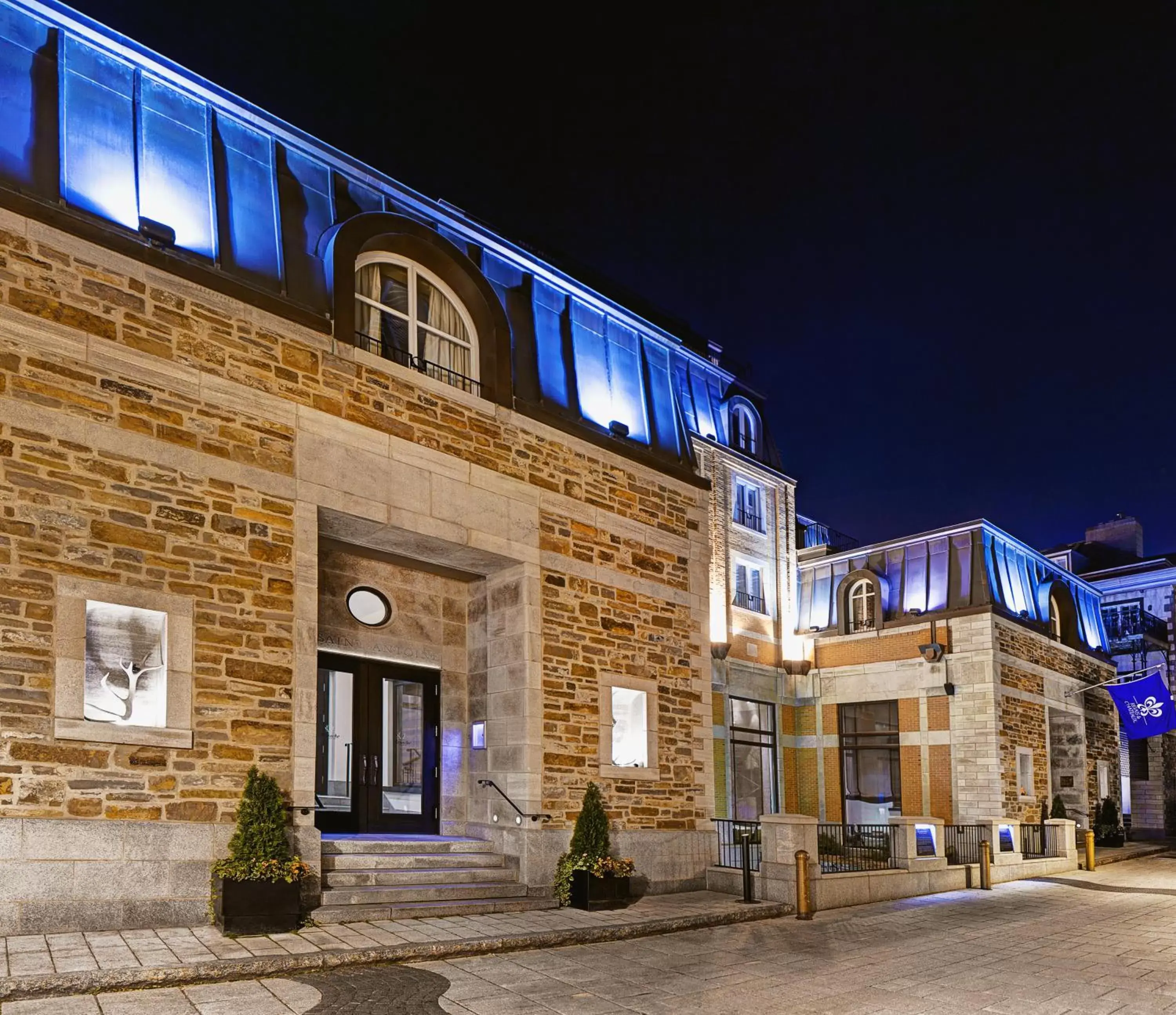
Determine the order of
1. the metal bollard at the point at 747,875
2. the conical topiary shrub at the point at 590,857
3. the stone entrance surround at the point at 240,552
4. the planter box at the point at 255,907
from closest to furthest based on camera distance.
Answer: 1. the stone entrance surround at the point at 240,552
2. the planter box at the point at 255,907
3. the conical topiary shrub at the point at 590,857
4. the metal bollard at the point at 747,875

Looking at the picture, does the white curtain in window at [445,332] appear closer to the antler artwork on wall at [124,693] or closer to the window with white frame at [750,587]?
the antler artwork on wall at [124,693]

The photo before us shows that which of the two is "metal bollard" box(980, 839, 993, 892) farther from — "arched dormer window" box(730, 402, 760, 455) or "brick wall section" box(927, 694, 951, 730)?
"arched dormer window" box(730, 402, 760, 455)

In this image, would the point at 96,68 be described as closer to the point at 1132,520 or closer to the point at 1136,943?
the point at 1136,943

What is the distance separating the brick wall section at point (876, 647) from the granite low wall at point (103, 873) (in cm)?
1757

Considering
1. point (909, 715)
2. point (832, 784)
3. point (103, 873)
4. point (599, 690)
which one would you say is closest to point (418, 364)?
point (599, 690)

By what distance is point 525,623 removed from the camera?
12.4 metres

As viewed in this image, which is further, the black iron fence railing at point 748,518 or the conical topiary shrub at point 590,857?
the black iron fence railing at point 748,518

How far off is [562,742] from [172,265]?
703 centimetres

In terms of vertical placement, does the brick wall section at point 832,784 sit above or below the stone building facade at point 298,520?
below

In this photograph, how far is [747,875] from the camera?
12.6 m

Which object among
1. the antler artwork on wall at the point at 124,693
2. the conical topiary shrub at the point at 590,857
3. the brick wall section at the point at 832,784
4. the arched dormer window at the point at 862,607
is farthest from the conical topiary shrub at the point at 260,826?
the brick wall section at the point at 832,784

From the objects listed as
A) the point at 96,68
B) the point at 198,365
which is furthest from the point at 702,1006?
the point at 96,68

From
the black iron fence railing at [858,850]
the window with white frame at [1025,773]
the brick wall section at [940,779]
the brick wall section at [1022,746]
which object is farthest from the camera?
the window with white frame at [1025,773]

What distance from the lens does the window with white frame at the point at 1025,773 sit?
21.9 m
